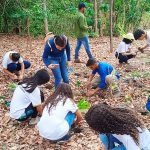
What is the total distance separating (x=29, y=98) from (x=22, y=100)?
143mm

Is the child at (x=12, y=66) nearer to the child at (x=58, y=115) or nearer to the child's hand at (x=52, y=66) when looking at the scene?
the child's hand at (x=52, y=66)

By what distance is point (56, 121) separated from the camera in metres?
5.78

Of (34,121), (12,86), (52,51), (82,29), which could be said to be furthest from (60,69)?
(82,29)

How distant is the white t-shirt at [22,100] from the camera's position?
6543mm

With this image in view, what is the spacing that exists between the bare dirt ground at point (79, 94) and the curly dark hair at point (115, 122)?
1970 mm

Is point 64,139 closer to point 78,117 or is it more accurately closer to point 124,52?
point 78,117

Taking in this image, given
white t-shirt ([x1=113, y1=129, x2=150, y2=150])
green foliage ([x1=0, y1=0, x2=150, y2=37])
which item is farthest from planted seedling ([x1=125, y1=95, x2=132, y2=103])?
green foliage ([x1=0, y1=0, x2=150, y2=37])

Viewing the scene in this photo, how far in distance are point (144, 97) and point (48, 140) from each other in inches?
116

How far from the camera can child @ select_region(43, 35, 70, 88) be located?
768 cm

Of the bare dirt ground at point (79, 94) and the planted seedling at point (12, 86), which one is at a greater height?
the planted seedling at point (12, 86)

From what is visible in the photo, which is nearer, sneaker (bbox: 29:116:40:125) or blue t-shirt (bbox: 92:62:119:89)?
sneaker (bbox: 29:116:40:125)

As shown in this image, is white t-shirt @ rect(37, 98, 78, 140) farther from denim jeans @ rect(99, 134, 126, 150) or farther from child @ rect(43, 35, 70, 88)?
child @ rect(43, 35, 70, 88)

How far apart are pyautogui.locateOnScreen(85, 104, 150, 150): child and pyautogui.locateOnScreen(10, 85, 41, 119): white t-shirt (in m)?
2.63

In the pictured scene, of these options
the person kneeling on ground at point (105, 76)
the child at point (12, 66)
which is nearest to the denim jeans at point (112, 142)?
the person kneeling on ground at point (105, 76)
